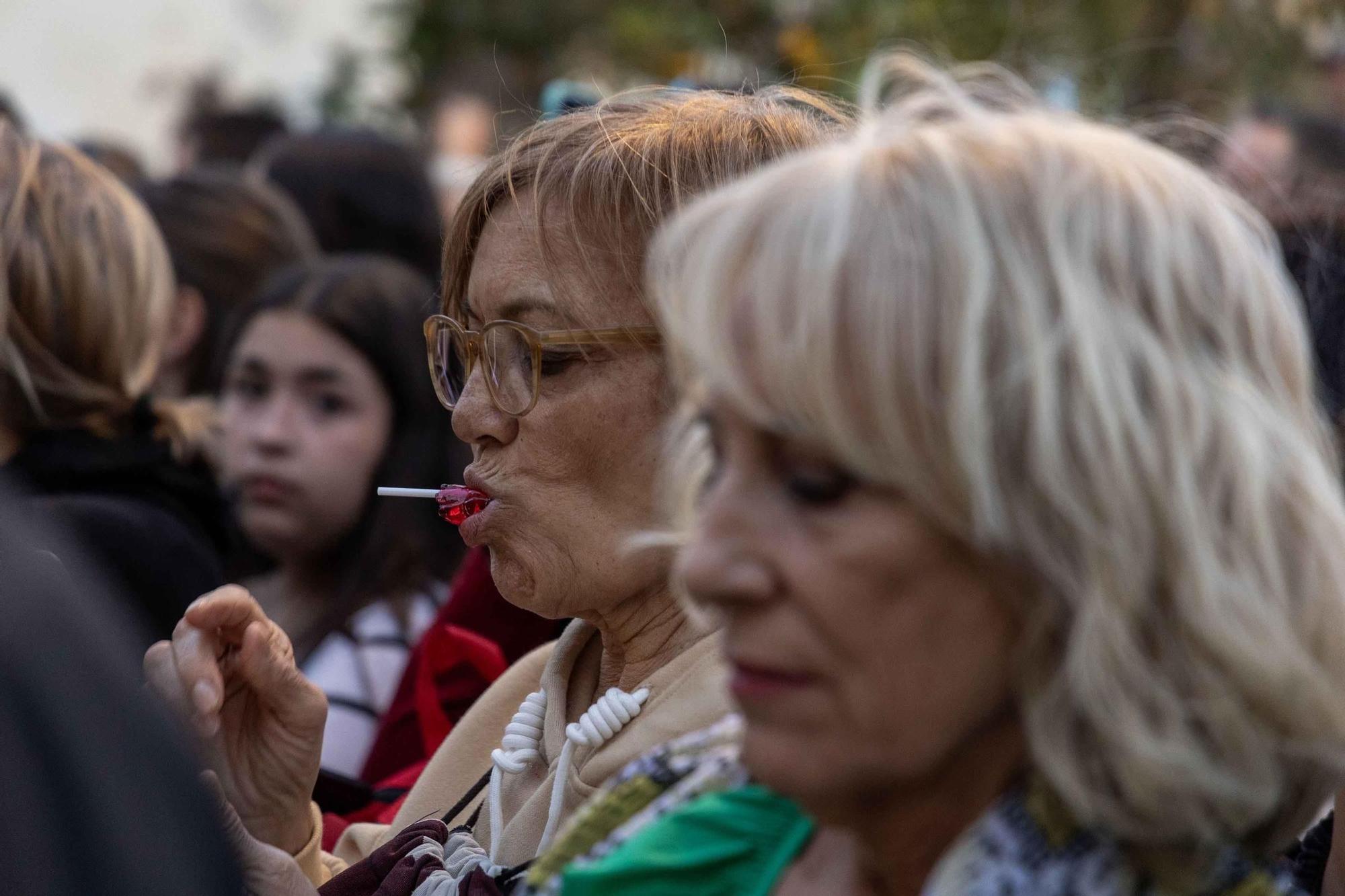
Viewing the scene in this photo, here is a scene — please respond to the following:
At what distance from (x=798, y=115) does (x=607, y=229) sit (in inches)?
11.9

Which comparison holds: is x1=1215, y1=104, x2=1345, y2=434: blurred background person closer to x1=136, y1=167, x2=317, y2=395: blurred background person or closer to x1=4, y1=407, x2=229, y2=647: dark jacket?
x1=4, y1=407, x2=229, y2=647: dark jacket

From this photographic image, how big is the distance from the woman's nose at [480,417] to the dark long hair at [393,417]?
1744 mm

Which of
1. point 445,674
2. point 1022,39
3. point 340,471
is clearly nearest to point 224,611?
point 445,674

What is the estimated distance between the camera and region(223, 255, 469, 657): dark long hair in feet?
12.0

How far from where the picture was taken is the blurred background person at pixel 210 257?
462 centimetres

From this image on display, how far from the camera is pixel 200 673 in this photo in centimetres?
193

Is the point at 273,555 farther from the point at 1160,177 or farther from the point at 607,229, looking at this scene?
the point at 1160,177

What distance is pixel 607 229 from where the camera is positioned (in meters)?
1.89

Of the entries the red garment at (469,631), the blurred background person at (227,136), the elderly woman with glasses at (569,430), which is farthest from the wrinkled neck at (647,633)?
the blurred background person at (227,136)

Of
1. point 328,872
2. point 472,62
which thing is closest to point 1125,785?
point 328,872

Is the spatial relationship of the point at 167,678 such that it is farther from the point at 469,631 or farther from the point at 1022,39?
the point at 1022,39

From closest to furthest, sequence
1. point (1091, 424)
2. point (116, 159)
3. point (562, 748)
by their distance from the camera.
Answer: point (1091, 424)
point (562, 748)
point (116, 159)

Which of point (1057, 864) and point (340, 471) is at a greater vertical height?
point (1057, 864)

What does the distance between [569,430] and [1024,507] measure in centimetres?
84
